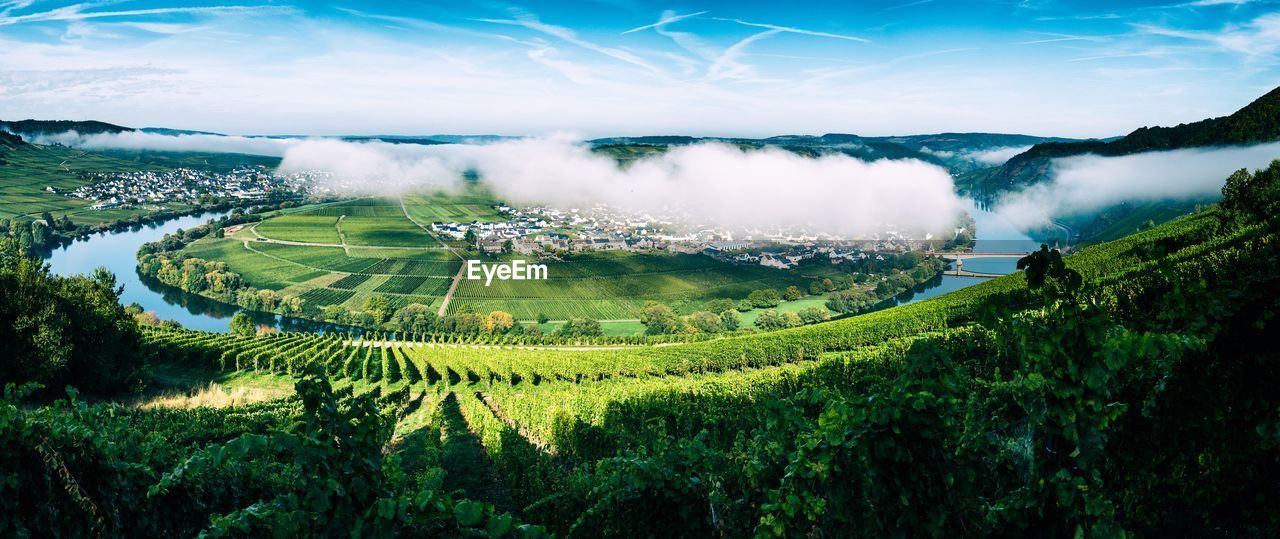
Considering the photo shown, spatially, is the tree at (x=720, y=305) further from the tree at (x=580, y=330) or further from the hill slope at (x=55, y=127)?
the hill slope at (x=55, y=127)

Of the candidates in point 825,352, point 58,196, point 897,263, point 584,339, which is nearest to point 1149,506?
point 825,352

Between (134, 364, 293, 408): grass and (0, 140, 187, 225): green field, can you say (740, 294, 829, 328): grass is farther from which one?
(0, 140, 187, 225): green field

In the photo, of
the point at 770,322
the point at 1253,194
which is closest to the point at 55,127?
the point at 770,322

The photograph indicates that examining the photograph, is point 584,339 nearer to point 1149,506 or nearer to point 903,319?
point 903,319

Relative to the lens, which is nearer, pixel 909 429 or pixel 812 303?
pixel 909 429

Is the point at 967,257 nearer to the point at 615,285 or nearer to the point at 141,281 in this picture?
the point at 615,285

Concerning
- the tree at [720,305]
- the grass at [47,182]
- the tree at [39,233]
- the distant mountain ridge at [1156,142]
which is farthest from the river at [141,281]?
the distant mountain ridge at [1156,142]
